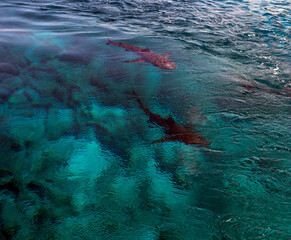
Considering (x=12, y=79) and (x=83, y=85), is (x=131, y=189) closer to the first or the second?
(x=83, y=85)

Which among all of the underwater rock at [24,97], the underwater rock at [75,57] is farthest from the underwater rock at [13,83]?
the underwater rock at [75,57]

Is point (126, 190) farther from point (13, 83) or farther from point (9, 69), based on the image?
point (9, 69)

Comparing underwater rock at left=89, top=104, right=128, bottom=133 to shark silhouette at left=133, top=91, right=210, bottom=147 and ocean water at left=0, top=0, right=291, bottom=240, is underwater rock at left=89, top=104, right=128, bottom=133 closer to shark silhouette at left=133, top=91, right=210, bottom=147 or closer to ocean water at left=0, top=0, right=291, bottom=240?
ocean water at left=0, top=0, right=291, bottom=240

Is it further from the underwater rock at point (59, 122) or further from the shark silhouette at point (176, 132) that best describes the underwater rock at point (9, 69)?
the shark silhouette at point (176, 132)

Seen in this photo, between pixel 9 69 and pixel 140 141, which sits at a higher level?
pixel 9 69

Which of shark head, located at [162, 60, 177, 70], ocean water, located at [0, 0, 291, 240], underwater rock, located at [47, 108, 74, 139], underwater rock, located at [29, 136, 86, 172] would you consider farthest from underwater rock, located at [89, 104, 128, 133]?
shark head, located at [162, 60, 177, 70]

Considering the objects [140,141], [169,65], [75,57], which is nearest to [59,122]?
[140,141]

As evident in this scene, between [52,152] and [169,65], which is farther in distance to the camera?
[169,65]

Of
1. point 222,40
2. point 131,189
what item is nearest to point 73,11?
point 222,40
